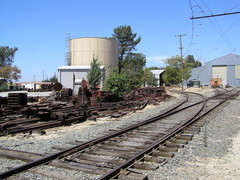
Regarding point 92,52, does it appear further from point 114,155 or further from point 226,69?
point 114,155

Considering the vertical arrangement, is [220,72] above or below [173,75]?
above

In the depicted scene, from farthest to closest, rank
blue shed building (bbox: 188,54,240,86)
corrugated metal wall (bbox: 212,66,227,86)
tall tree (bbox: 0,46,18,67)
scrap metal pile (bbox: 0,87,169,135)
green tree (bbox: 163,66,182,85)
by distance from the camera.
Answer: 1. tall tree (bbox: 0,46,18,67)
2. corrugated metal wall (bbox: 212,66,227,86)
3. blue shed building (bbox: 188,54,240,86)
4. green tree (bbox: 163,66,182,85)
5. scrap metal pile (bbox: 0,87,169,135)

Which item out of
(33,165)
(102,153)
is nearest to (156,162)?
(102,153)

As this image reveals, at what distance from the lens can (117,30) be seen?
3472 inches

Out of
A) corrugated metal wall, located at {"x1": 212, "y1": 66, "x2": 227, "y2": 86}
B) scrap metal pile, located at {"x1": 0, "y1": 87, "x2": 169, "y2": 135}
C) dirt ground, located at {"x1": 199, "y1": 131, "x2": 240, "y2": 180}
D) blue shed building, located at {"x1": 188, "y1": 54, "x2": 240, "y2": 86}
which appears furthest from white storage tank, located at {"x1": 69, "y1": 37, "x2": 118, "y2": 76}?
dirt ground, located at {"x1": 199, "y1": 131, "x2": 240, "y2": 180}

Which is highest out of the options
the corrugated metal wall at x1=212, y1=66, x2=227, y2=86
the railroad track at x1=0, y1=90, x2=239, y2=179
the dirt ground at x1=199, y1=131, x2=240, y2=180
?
the corrugated metal wall at x1=212, y1=66, x2=227, y2=86

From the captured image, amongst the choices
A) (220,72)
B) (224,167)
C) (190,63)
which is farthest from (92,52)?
(190,63)

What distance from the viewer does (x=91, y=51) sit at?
58.2 m

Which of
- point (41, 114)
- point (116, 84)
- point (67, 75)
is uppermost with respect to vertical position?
point (67, 75)

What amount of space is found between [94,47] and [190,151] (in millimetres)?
53152

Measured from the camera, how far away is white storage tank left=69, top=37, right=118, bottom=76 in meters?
58.1

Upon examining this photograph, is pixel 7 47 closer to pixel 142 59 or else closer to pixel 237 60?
pixel 142 59

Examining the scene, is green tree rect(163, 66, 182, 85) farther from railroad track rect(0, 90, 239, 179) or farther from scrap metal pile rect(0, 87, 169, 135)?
railroad track rect(0, 90, 239, 179)

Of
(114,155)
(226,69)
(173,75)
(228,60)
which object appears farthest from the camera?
(226,69)
